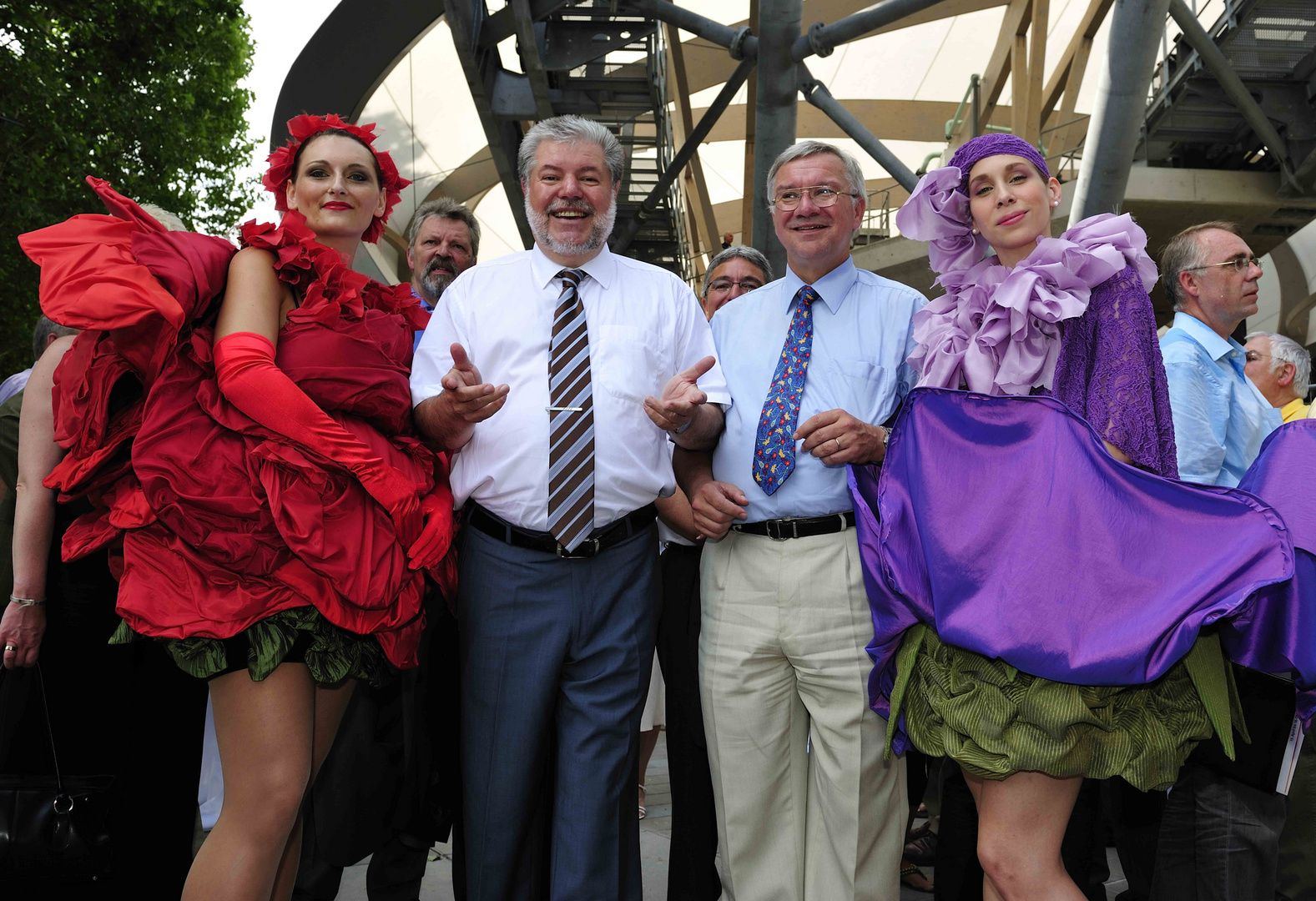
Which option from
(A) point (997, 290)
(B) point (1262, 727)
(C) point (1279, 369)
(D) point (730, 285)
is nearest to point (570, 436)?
(A) point (997, 290)

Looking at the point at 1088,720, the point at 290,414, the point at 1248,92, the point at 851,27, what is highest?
the point at 851,27

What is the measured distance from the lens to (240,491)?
86.7 inches

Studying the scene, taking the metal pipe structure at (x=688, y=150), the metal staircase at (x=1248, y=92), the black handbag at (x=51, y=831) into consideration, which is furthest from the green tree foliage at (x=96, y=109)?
the metal staircase at (x=1248, y=92)

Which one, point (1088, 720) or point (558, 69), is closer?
point (1088, 720)

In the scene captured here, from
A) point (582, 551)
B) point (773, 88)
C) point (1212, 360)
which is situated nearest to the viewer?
point (582, 551)

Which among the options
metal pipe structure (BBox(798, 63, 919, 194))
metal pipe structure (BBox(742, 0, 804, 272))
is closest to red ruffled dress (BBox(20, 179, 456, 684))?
metal pipe structure (BBox(742, 0, 804, 272))

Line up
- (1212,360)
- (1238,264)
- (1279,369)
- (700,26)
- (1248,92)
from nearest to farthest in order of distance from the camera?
(1212,360) < (1238,264) < (1279,369) < (700,26) < (1248,92)

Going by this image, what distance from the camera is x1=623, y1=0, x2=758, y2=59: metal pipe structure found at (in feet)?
30.6

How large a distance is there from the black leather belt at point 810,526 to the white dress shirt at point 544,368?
1.09 ft

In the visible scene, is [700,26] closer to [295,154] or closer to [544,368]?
[295,154]

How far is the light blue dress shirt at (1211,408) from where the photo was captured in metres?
2.94

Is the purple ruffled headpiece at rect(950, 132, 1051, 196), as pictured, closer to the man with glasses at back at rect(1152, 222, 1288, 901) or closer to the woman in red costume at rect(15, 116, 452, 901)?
the man with glasses at back at rect(1152, 222, 1288, 901)

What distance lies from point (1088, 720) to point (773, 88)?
855 centimetres

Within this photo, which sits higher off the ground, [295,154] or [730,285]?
[295,154]
